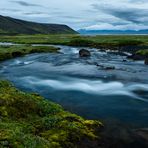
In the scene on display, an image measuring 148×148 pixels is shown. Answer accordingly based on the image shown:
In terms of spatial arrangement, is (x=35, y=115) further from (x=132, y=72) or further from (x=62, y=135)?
(x=132, y=72)

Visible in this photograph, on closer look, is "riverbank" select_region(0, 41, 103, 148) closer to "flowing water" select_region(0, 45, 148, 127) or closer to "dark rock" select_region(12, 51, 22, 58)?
"flowing water" select_region(0, 45, 148, 127)

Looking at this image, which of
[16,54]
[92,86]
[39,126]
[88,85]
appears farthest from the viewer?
[16,54]

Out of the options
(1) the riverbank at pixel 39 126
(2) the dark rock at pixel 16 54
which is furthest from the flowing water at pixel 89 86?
(2) the dark rock at pixel 16 54

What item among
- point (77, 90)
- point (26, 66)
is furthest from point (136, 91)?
point (26, 66)

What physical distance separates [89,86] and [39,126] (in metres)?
20.2

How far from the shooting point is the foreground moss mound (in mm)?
19734

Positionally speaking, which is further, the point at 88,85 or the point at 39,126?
the point at 88,85

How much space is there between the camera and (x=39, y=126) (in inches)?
915

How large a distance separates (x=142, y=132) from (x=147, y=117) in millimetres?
4614

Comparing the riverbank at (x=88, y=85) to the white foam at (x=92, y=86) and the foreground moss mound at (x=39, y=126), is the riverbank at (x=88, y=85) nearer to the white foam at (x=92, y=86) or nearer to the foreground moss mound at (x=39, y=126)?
the white foam at (x=92, y=86)

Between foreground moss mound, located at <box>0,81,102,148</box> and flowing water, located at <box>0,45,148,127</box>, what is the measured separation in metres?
3.78

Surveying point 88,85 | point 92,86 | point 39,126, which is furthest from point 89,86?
point 39,126

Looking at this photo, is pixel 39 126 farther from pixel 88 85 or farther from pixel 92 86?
pixel 88 85

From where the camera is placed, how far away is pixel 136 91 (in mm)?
39188
